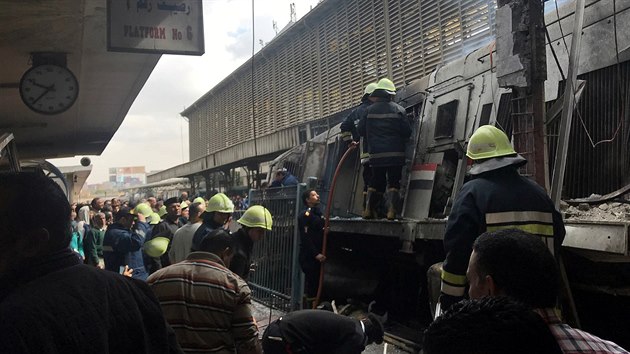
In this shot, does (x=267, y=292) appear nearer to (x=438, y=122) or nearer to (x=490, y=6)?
(x=438, y=122)

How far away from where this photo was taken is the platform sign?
13.2ft

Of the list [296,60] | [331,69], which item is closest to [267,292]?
[331,69]

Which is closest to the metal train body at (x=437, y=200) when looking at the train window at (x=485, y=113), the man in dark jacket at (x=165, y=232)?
the train window at (x=485, y=113)

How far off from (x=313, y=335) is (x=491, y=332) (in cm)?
277

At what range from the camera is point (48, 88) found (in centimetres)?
548

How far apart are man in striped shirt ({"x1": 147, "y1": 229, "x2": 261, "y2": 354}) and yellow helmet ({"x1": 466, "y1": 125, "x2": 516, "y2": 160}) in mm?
1714

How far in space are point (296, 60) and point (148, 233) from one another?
13.1m

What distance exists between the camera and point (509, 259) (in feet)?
5.34

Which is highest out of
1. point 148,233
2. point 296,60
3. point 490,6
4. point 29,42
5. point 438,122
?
point 296,60

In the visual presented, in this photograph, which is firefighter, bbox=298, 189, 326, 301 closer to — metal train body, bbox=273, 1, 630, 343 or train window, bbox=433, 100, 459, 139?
metal train body, bbox=273, 1, 630, 343

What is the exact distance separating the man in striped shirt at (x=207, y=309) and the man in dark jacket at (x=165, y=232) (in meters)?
3.24

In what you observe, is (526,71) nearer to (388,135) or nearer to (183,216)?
(388,135)

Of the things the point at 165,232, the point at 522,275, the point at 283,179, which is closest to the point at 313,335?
the point at 522,275

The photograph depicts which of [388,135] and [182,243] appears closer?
[182,243]
